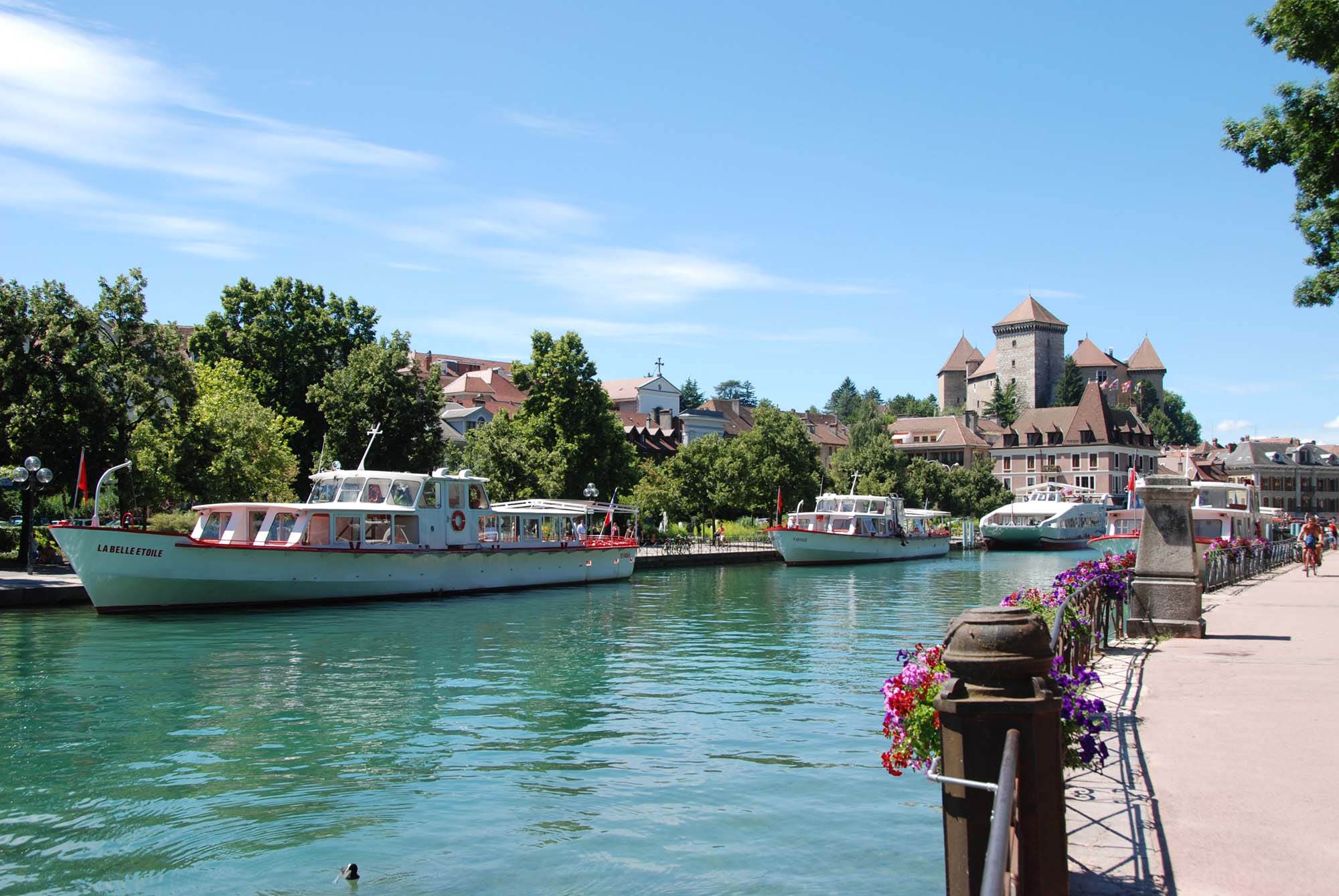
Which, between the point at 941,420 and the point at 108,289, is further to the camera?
the point at 941,420

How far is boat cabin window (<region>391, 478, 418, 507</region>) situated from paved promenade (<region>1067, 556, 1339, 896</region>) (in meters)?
28.7

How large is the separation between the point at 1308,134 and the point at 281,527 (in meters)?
29.0

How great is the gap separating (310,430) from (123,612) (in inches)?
1195

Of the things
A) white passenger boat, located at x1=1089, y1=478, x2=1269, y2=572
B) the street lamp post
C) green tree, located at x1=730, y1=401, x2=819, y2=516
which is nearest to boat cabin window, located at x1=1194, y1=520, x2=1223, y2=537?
white passenger boat, located at x1=1089, y1=478, x2=1269, y2=572

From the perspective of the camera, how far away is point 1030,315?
17188cm

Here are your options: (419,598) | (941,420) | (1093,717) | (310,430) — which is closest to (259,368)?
(310,430)

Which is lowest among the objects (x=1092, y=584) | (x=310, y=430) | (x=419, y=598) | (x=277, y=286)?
(x=419, y=598)

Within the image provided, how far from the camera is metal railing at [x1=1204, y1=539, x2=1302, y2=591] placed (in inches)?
1043

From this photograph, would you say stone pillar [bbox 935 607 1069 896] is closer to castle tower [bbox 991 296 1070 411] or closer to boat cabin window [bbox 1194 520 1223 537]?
boat cabin window [bbox 1194 520 1223 537]

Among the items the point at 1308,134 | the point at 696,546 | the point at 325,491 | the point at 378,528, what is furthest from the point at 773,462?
the point at 1308,134

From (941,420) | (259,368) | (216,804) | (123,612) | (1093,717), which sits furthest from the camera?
(941,420)

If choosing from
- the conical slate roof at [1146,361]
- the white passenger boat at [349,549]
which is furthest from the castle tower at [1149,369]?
the white passenger boat at [349,549]

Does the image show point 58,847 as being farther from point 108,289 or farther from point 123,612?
point 108,289

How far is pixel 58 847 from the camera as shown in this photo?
403 inches
